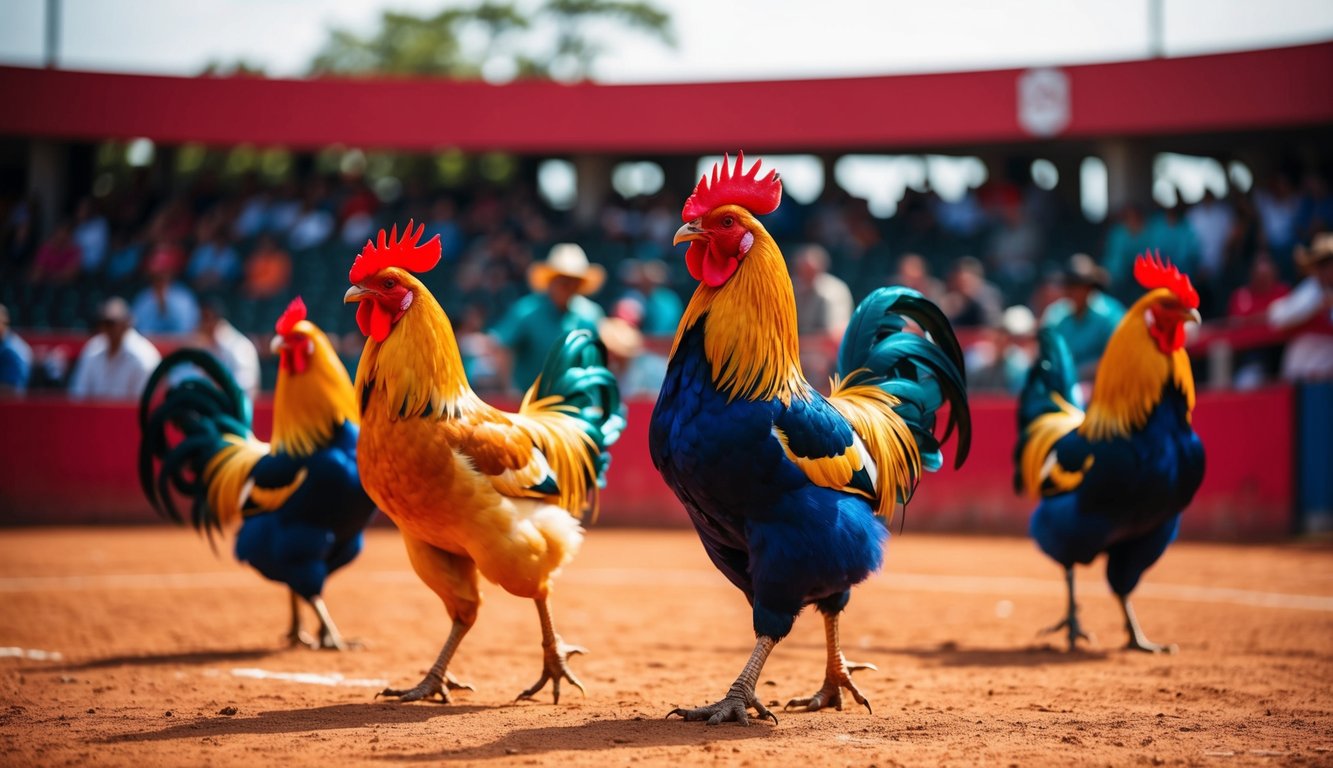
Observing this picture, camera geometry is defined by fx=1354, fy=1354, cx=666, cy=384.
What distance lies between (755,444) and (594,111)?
17839mm

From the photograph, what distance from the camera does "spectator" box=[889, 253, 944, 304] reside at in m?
15.6

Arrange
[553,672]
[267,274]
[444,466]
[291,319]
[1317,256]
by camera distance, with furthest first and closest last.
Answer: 1. [267,274]
2. [1317,256]
3. [291,319]
4. [553,672]
5. [444,466]

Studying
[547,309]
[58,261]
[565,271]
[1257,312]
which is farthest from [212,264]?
[1257,312]

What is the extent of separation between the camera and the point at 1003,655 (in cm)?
762

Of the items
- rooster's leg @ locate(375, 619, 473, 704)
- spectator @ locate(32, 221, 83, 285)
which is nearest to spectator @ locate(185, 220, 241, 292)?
spectator @ locate(32, 221, 83, 285)

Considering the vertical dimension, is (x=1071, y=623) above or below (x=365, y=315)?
below

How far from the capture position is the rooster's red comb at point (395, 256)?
601 cm

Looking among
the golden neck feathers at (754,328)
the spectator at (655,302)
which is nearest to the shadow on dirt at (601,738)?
the golden neck feathers at (754,328)

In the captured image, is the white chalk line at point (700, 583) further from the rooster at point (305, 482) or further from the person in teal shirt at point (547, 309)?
the rooster at point (305, 482)

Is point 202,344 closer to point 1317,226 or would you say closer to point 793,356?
point 793,356

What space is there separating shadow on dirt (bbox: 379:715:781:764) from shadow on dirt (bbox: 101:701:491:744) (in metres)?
0.64

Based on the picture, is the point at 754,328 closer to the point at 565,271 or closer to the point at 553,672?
the point at 553,672

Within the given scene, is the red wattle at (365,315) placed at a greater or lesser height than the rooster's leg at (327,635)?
greater

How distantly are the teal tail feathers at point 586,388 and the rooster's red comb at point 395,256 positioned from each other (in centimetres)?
112
